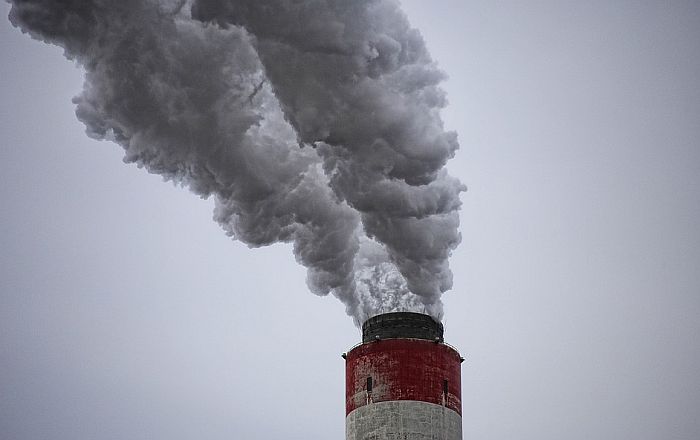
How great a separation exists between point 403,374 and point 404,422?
2.34 meters

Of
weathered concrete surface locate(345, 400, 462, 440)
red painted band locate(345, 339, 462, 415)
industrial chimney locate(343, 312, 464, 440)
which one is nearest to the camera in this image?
weathered concrete surface locate(345, 400, 462, 440)

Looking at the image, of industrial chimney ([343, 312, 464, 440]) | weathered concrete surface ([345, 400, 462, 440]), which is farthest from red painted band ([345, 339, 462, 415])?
weathered concrete surface ([345, 400, 462, 440])

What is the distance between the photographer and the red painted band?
168 ft

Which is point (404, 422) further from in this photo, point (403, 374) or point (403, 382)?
point (403, 374)

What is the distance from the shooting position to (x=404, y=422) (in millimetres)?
50375

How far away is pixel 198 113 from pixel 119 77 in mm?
4161

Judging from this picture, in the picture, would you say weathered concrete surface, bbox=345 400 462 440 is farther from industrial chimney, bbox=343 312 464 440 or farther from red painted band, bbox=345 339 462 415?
red painted band, bbox=345 339 462 415

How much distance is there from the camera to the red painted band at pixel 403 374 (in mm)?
51281

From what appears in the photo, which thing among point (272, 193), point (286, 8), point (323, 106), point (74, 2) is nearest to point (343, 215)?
point (272, 193)

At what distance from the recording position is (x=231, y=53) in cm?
5291

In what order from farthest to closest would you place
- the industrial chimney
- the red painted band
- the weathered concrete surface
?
the red painted band
the industrial chimney
the weathered concrete surface

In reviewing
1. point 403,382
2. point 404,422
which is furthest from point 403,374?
point 404,422

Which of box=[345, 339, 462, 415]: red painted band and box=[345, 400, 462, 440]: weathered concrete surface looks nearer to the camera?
box=[345, 400, 462, 440]: weathered concrete surface

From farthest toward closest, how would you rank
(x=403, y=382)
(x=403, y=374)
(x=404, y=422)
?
(x=403, y=374) < (x=403, y=382) < (x=404, y=422)
